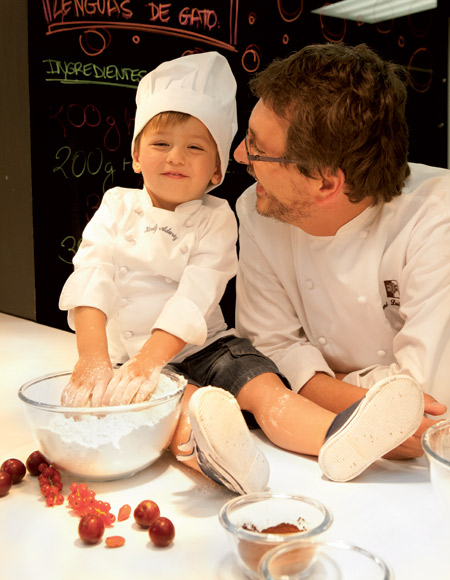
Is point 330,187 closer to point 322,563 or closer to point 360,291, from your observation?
point 360,291

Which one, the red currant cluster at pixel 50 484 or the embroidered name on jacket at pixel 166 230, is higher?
the embroidered name on jacket at pixel 166 230

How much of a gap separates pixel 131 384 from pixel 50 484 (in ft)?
0.78

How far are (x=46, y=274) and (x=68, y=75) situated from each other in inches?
31.9

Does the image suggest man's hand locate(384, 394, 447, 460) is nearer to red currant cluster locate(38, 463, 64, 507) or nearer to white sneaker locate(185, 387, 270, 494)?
white sneaker locate(185, 387, 270, 494)

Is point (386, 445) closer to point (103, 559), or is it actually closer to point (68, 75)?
point (103, 559)

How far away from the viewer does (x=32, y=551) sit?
1.04 metres

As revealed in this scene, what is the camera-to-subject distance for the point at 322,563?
0.93 metres

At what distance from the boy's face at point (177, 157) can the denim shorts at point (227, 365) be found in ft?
1.31

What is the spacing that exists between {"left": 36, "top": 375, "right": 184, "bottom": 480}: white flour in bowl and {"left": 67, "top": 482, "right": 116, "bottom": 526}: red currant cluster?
5 cm

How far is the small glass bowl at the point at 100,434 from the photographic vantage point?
123cm

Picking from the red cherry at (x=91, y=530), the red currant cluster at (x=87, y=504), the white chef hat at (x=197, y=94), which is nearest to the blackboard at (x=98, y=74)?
the white chef hat at (x=197, y=94)

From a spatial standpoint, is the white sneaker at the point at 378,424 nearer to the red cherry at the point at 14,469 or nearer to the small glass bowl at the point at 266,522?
the small glass bowl at the point at 266,522

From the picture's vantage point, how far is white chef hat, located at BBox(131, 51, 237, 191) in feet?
5.58

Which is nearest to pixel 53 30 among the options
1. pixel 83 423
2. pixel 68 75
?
pixel 68 75
